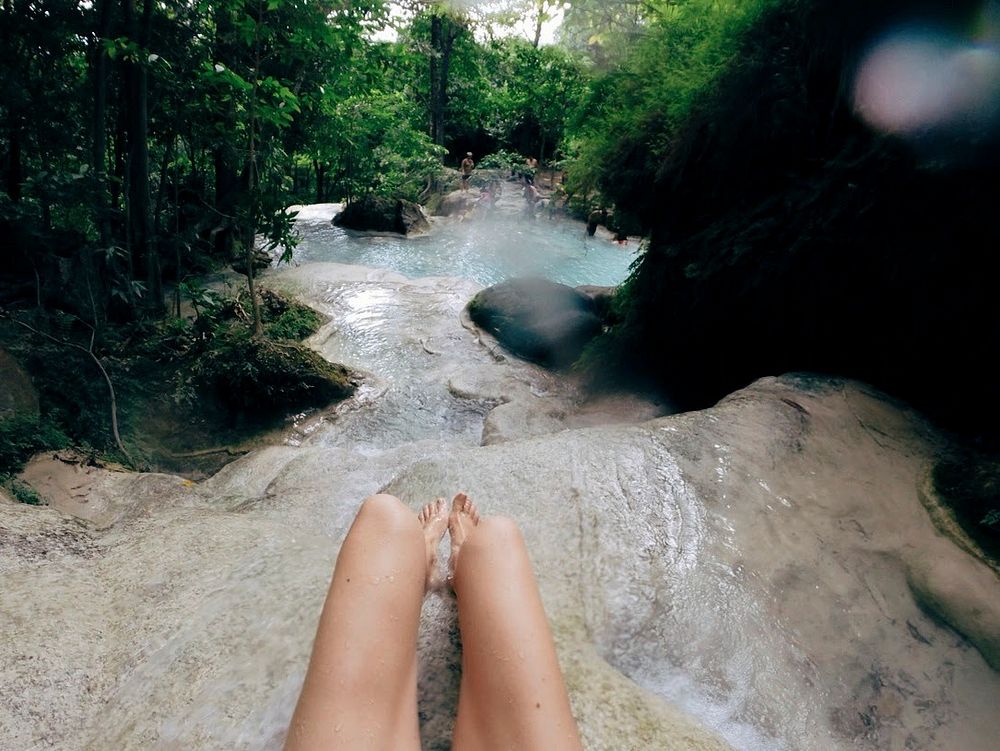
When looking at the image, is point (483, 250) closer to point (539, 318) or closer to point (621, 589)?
point (539, 318)

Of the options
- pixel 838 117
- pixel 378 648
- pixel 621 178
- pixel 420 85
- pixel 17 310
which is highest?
pixel 420 85

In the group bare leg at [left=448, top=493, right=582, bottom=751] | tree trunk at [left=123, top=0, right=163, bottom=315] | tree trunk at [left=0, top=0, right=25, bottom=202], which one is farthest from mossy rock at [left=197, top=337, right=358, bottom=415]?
bare leg at [left=448, top=493, right=582, bottom=751]

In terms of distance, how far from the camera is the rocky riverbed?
1573 mm

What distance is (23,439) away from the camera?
11.3 feet

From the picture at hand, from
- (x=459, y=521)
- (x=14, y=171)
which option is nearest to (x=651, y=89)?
(x=459, y=521)

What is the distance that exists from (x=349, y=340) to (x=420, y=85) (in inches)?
799

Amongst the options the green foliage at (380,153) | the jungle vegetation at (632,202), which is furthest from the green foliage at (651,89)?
the green foliage at (380,153)

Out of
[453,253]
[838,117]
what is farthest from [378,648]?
[453,253]

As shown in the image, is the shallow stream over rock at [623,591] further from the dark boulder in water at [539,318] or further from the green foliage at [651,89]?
the dark boulder in water at [539,318]

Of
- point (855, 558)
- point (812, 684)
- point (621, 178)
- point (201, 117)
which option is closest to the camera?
point (812, 684)

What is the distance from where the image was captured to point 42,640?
1.58 metres

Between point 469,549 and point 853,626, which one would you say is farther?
point 853,626

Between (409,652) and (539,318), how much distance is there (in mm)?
6570

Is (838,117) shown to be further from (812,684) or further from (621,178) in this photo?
(812,684)
